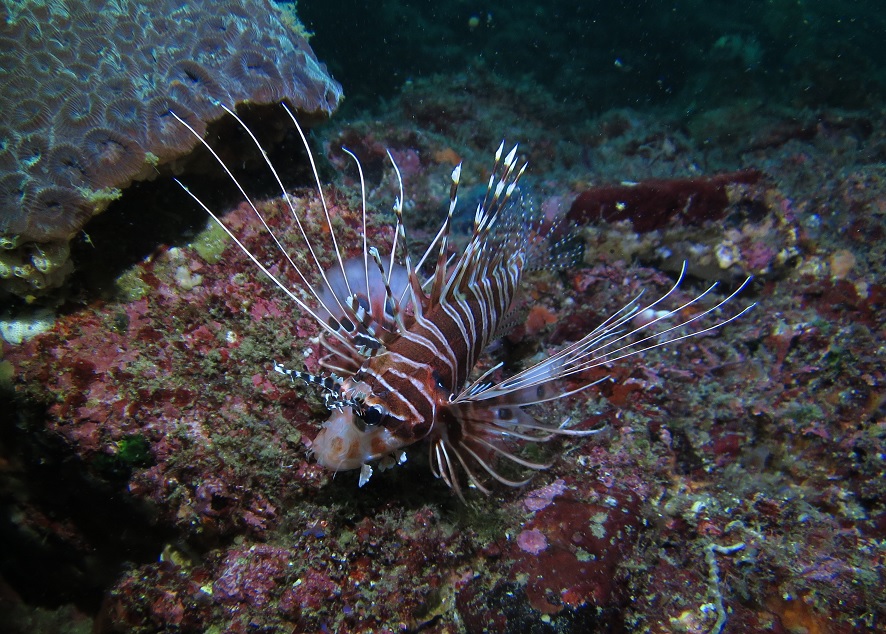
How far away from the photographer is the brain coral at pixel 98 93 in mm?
2854

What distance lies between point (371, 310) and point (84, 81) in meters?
2.64

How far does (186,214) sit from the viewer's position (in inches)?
135

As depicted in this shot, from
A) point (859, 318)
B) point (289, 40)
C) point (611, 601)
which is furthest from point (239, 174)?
point (859, 318)

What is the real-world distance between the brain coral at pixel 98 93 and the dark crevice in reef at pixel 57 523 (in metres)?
1.02

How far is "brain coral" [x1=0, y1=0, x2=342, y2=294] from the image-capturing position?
2.85 m

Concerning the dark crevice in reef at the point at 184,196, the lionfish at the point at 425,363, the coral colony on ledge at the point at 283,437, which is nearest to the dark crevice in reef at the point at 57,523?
the coral colony on ledge at the point at 283,437

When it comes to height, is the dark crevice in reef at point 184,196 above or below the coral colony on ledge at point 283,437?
above

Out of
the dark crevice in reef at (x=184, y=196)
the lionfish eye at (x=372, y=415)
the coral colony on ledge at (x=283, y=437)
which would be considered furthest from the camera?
the dark crevice in reef at (x=184, y=196)

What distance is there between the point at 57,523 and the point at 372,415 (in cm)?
275

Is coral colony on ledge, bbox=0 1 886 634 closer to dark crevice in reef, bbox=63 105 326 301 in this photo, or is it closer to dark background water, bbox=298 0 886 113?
dark crevice in reef, bbox=63 105 326 301

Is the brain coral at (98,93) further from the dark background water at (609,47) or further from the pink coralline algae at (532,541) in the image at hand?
the dark background water at (609,47)

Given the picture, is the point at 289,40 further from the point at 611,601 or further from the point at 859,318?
the point at 859,318

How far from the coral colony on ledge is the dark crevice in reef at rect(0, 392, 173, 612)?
0.07ft

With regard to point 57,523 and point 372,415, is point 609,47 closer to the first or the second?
point 372,415
